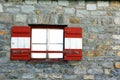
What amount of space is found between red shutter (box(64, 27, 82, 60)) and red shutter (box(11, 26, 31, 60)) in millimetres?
859

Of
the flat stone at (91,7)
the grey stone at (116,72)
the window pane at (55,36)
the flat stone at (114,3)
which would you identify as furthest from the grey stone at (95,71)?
the flat stone at (114,3)

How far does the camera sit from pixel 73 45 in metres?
6.42

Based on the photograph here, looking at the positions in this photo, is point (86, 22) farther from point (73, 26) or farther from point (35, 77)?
point (35, 77)

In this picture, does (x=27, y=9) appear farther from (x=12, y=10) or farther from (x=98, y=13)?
(x=98, y=13)

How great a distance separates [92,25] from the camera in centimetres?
654

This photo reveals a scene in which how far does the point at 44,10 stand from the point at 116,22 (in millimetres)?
1660

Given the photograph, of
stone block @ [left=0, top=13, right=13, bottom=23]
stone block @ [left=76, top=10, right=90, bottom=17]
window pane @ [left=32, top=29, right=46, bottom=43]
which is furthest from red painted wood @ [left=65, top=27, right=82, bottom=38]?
stone block @ [left=0, top=13, right=13, bottom=23]

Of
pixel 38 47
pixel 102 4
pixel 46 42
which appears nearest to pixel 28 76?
pixel 38 47

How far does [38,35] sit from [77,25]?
35.7 inches

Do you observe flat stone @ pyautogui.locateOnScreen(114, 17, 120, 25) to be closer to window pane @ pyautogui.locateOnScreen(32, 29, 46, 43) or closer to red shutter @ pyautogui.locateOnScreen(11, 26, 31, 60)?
window pane @ pyautogui.locateOnScreen(32, 29, 46, 43)

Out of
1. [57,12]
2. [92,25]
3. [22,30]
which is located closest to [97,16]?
[92,25]

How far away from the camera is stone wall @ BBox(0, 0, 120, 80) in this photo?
250 inches

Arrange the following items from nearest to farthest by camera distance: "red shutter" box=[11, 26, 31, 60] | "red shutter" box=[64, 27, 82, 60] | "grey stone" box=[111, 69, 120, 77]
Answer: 1. "red shutter" box=[11, 26, 31, 60]
2. "red shutter" box=[64, 27, 82, 60]
3. "grey stone" box=[111, 69, 120, 77]

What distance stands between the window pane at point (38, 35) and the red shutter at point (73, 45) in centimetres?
52
